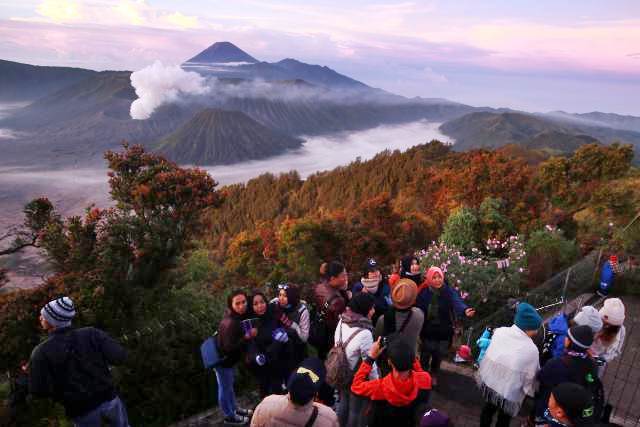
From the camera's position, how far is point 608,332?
3525 mm

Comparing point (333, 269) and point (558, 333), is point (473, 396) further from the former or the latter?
point (333, 269)

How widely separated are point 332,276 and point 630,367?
3947 mm

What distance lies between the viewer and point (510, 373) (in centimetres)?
320

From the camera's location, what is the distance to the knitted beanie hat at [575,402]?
7.84ft

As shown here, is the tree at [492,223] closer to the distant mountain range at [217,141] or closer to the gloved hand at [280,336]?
the gloved hand at [280,336]

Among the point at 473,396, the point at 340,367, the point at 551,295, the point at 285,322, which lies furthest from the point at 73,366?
the point at 551,295

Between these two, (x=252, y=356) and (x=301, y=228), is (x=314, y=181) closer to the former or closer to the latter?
(x=301, y=228)

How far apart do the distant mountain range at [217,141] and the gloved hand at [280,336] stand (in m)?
163

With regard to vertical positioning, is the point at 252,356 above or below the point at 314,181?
above

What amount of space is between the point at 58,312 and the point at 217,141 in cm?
18241

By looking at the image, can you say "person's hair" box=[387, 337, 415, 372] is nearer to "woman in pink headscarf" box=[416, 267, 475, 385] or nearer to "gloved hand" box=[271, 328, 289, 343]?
"gloved hand" box=[271, 328, 289, 343]

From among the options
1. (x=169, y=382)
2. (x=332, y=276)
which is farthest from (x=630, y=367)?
(x=169, y=382)

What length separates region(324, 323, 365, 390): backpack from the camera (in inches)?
123

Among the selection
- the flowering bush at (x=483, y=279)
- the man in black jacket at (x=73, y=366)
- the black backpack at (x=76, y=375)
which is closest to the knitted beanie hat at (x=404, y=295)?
the man in black jacket at (x=73, y=366)
